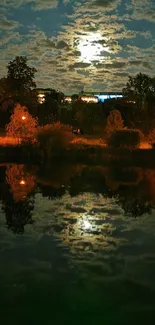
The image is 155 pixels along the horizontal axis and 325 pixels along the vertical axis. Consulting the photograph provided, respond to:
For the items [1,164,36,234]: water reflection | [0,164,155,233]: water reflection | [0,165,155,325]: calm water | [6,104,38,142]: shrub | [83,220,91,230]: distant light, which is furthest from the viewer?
[6,104,38,142]: shrub

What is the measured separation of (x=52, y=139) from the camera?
135ft

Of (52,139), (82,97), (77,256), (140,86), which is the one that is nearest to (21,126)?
(52,139)

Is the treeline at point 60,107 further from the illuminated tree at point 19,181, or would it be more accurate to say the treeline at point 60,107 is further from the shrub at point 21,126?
the illuminated tree at point 19,181

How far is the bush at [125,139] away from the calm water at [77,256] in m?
18.9

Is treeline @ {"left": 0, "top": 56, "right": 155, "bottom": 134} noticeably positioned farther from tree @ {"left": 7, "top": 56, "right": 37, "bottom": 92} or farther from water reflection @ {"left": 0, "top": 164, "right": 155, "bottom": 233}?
water reflection @ {"left": 0, "top": 164, "right": 155, "bottom": 233}

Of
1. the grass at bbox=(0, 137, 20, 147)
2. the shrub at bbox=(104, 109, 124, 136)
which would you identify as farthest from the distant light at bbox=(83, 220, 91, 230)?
the shrub at bbox=(104, 109, 124, 136)

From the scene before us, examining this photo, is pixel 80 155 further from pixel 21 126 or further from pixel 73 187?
pixel 73 187

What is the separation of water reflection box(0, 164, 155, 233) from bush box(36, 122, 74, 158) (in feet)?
13.6

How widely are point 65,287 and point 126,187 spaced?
1580 cm

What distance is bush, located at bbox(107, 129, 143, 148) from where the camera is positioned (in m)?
43.6

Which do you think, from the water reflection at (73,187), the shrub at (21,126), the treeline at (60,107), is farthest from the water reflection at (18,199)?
the treeline at (60,107)

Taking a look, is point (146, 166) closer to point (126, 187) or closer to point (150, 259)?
point (126, 187)

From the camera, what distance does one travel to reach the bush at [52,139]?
4112cm

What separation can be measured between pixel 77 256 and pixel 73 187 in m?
13.7
